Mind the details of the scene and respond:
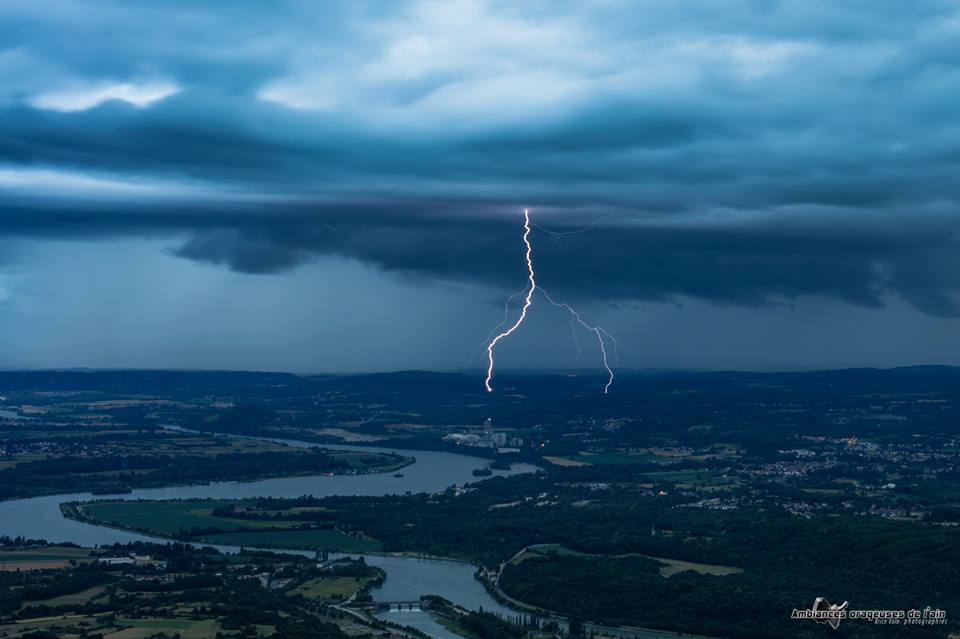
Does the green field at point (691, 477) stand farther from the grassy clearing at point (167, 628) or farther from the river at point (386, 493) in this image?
the grassy clearing at point (167, 628)

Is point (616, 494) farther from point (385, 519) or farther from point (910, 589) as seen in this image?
point (910, 589)

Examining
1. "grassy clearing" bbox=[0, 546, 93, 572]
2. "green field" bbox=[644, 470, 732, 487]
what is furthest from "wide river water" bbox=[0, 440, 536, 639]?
"green field" bbox=[644, 470, 732, 487]

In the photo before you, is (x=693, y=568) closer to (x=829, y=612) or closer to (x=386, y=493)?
(x=829, y=612)

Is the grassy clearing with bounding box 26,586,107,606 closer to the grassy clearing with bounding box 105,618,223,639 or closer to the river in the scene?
the grassy clearing with bounding box 105,618,223,639

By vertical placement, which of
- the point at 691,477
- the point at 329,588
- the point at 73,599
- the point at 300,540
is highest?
the point at 691,477

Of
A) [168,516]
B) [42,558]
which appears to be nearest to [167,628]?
[42,558]

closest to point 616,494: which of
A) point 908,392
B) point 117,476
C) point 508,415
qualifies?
point 117,476
